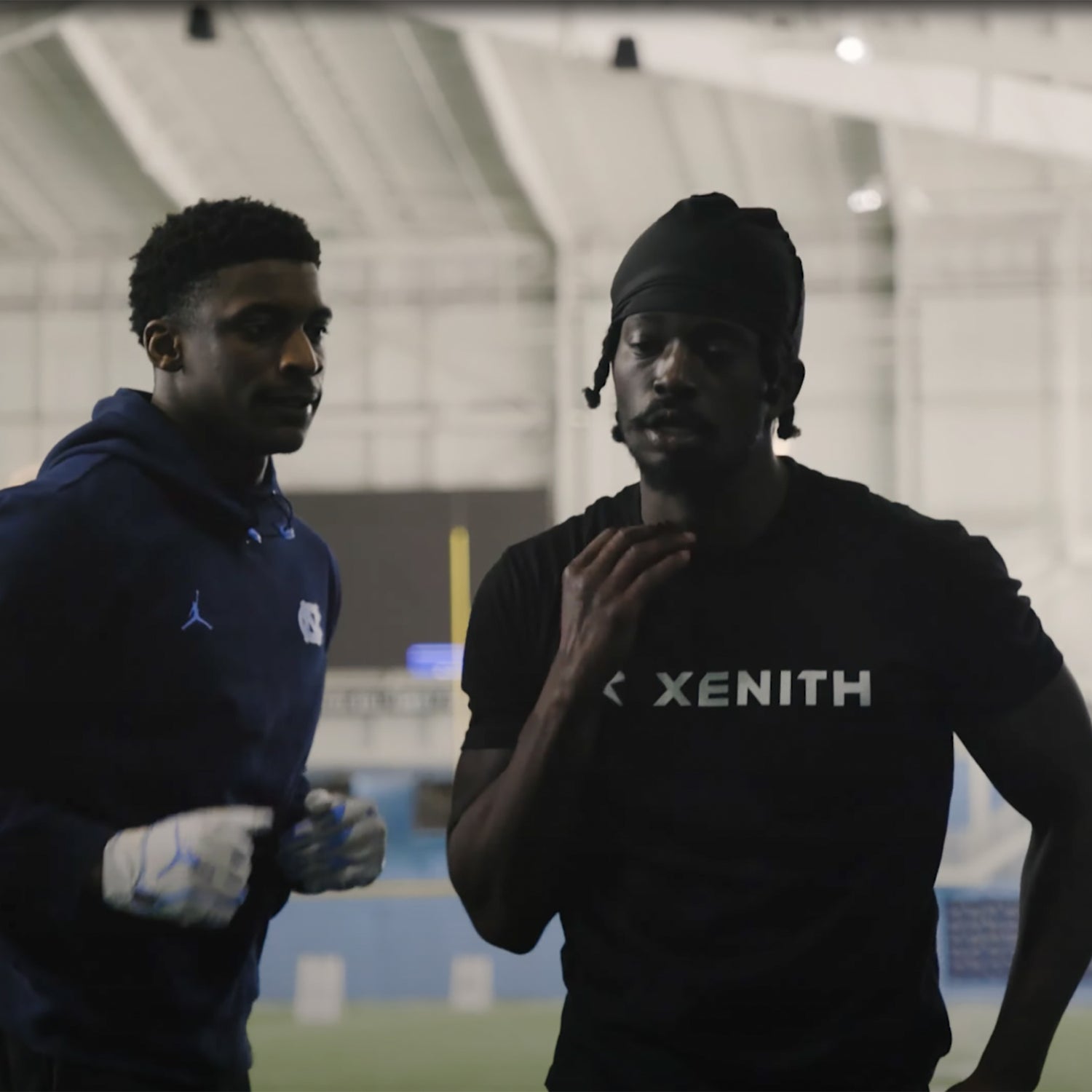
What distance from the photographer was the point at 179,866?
190cm

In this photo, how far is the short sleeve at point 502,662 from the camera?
5.87 ft

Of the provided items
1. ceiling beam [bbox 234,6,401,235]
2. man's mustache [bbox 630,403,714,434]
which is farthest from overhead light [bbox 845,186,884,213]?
man's mustache [bbox 630,403,714,434]

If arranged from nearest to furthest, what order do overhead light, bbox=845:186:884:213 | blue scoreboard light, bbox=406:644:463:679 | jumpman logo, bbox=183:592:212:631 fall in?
1. jumpman logo, bbox=183:592:212:631
2. overhead light, bbox=845:186:884:213
3. blue scoreboard light, bbox=406:644:463:679

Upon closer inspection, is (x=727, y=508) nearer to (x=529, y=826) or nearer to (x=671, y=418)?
(x=671, y=418)

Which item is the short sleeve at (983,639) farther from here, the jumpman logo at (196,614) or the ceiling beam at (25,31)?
the ceiling beam at (25,31)

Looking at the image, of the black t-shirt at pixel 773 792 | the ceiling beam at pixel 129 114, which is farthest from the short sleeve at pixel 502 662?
the ceiling beam at pixel 129 114

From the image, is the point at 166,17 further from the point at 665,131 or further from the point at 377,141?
the point at 665,131

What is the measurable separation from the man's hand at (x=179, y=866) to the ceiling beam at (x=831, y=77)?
317 inches

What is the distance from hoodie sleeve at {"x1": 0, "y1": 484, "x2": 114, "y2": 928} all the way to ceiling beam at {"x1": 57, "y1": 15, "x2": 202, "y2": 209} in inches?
410

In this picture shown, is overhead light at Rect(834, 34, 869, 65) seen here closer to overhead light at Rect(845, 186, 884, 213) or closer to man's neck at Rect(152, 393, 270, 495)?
overhead light at Rect(845, 186, 884, 213)

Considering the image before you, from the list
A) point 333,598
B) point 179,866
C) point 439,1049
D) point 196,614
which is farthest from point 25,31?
point 179,866

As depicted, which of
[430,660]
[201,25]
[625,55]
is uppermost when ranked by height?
[625,55]

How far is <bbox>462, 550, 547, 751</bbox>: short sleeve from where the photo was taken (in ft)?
5.87

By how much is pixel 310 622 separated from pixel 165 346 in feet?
1.38
